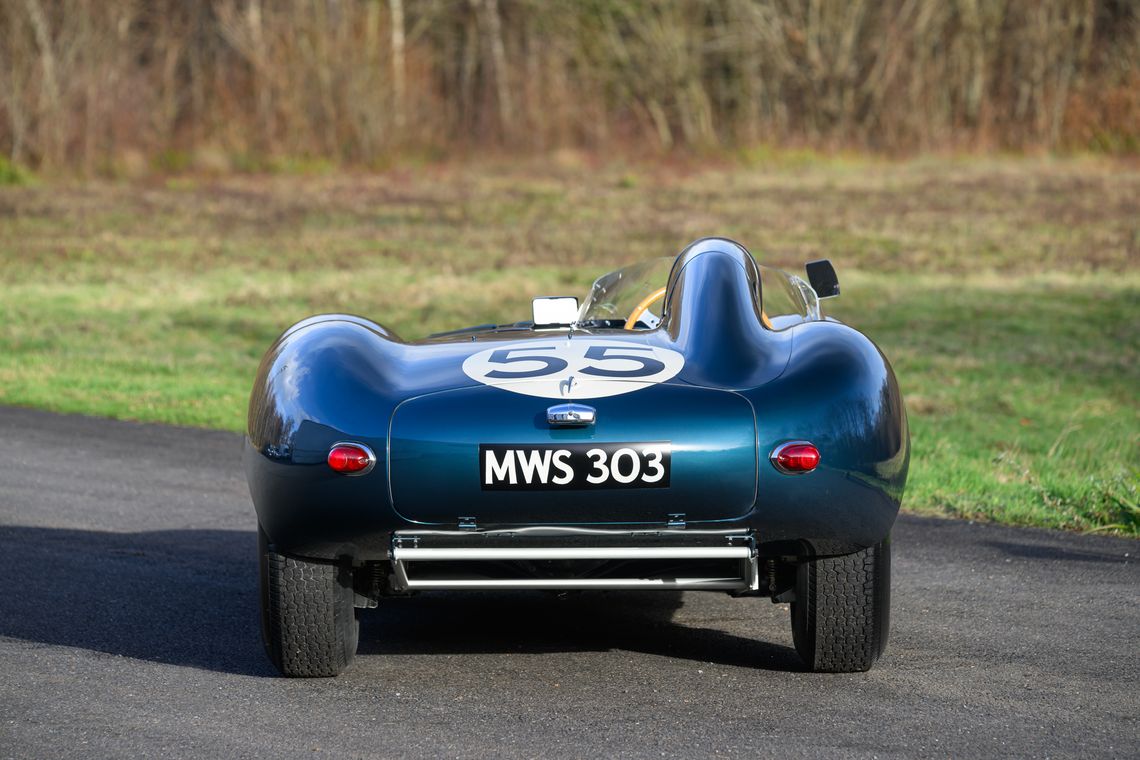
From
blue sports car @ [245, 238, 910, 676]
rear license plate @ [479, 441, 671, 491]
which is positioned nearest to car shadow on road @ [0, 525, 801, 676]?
blue sports car @ [245, 238, 910, 676]

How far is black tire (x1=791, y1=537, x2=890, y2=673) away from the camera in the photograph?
464 cm

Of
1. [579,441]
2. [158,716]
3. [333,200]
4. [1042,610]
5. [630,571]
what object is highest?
[579,441]

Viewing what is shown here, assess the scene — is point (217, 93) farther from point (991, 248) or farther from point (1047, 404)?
point (1047, 404)

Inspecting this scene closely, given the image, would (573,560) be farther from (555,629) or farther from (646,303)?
(646,303)

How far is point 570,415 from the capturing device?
14.1ft

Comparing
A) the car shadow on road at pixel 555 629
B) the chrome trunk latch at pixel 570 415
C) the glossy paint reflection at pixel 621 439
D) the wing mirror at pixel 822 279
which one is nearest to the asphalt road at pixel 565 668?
the car shadow on road at pixel 555 629

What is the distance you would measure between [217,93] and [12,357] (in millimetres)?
19918

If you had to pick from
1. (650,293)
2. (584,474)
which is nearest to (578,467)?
(584,474)

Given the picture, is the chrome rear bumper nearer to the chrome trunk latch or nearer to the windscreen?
the chrome trunk latch

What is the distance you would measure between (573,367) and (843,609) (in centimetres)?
105

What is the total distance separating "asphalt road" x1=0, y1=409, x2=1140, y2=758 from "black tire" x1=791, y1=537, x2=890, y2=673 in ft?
0.24

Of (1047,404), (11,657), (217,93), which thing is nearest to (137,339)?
(1047,404)

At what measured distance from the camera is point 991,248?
66.1 feet

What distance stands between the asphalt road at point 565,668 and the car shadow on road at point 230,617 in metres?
0.02
